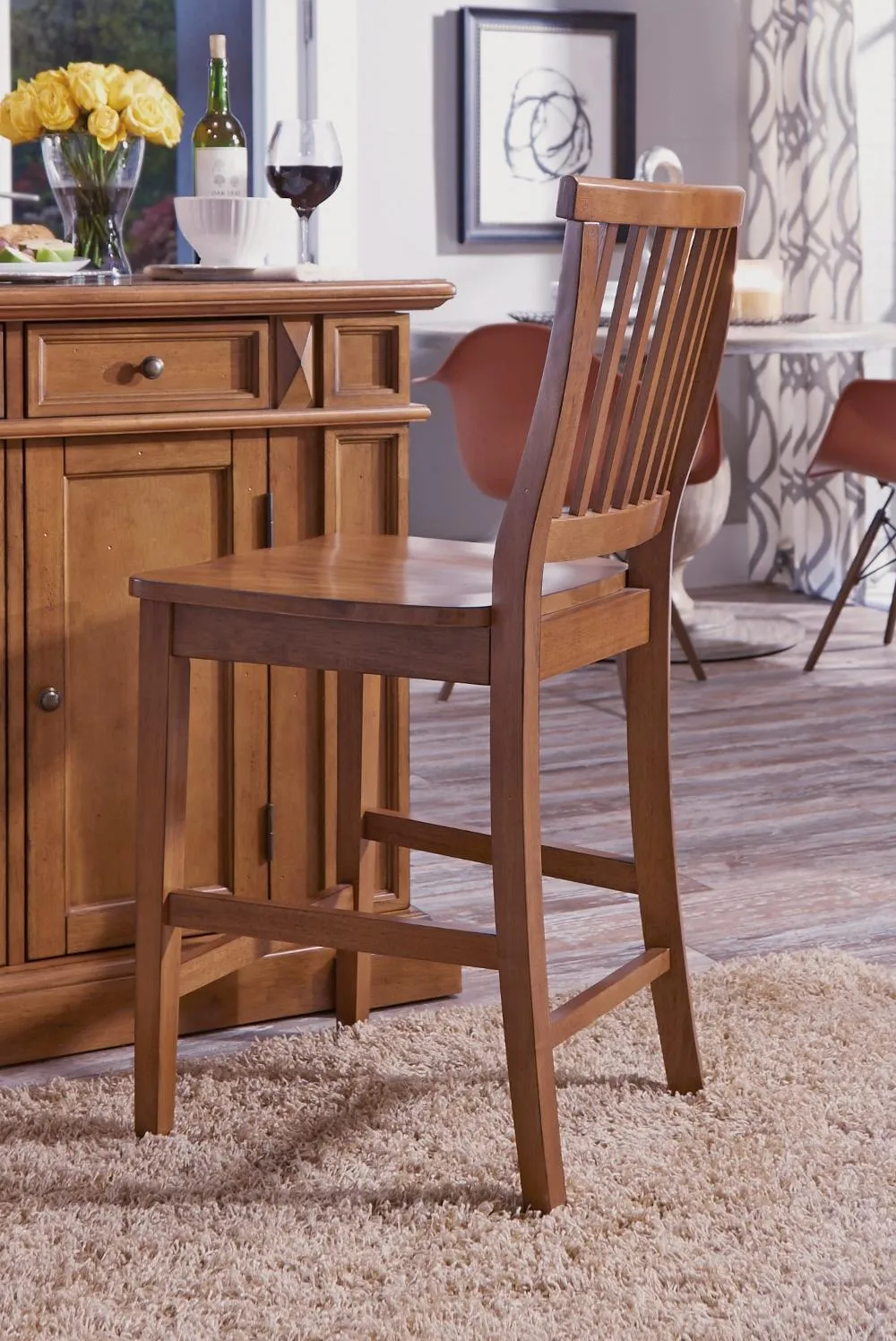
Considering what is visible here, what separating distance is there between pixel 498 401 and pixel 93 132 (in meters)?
1.81

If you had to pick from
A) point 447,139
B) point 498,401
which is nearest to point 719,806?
point 498,401

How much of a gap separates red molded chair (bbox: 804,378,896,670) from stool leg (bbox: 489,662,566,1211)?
2684 mm

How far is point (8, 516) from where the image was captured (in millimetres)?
1963

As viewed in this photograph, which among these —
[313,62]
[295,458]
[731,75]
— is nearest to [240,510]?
[295,458]

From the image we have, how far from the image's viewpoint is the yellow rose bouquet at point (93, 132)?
7.27 ft

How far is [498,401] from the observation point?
3934 mm

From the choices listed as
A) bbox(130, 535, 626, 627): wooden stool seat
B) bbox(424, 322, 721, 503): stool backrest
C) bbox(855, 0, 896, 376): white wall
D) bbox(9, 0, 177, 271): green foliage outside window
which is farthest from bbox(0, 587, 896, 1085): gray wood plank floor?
bbox(9, 0, 177, 271): green foliage outside window

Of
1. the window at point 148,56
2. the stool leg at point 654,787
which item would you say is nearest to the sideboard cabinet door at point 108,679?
the stool leg at point 654,787

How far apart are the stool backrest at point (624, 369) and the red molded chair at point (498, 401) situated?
1972 mm

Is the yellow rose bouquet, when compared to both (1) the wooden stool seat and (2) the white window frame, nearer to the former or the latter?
(1) the wooden stool seat

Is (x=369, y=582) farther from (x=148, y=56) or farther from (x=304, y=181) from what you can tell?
(x=148, y=56)

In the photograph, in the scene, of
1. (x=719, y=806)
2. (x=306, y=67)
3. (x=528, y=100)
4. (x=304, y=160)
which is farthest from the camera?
(x=528, y=100)

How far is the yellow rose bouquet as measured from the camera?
7.27ft

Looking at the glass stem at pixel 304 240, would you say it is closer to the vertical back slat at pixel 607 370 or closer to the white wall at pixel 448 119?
the vertical back slat at pixel 607 370
